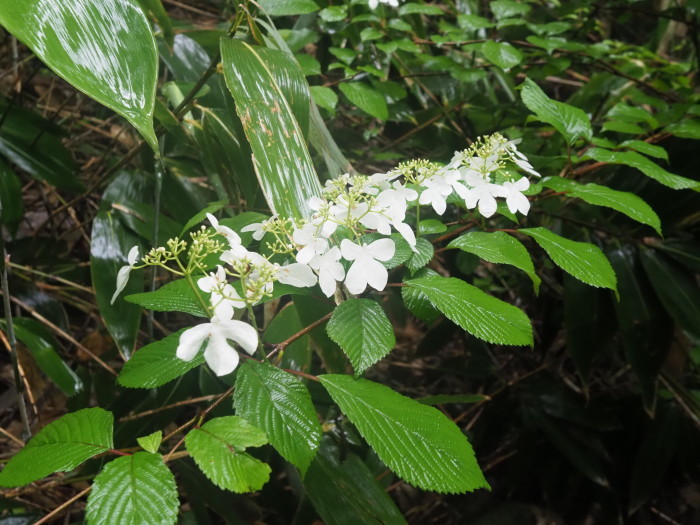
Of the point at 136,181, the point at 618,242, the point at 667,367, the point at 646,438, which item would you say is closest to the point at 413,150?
the point at 618,242

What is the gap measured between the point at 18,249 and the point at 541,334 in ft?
4.31

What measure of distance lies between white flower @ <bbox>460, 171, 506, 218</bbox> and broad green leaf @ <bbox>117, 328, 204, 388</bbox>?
0.32 metres

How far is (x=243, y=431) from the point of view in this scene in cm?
38

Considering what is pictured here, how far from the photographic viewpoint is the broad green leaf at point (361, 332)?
425 mm

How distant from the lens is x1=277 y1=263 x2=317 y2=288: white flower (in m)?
0.43

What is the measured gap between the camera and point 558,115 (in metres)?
0.71

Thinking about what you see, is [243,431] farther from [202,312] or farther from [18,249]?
[18,249]

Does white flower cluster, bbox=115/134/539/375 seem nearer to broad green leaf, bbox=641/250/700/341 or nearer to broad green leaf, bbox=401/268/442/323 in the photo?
broad green leaf, bbox=401/268/442/323

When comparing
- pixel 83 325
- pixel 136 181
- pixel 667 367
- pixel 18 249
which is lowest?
pixel 667 367

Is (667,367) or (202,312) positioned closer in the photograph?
(202,312)

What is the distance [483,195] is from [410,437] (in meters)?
0.28

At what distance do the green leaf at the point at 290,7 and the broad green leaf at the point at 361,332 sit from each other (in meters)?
0.69

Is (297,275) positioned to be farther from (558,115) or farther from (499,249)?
(558,115)

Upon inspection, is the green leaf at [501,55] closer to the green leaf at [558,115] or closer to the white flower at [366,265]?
the green leaf at [558,115]
